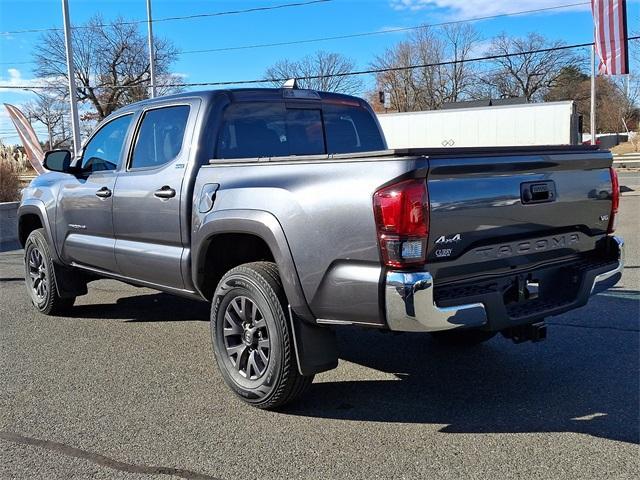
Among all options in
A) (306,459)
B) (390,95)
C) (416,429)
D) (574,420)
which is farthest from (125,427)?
(390,95)

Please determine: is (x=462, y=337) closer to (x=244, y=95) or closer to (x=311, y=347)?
(x=311, y=347)

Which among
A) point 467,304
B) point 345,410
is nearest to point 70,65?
point 345,410

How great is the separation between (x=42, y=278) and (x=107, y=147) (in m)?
1.78

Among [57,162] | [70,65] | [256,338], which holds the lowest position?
[256,338]

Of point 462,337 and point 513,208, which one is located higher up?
point 513,208

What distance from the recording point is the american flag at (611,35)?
1802cm

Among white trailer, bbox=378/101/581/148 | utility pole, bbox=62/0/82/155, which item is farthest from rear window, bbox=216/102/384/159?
white trailer, bbox=378/101/581/148

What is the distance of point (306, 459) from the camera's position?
323 cm

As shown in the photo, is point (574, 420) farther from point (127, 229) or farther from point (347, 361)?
point (127, 229)

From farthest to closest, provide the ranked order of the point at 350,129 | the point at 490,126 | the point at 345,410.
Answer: the point at 490,126 < the point at 350,129 < the point at 345,410

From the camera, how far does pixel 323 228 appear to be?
11.0 feet

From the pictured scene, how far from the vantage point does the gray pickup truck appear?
3.14 meters

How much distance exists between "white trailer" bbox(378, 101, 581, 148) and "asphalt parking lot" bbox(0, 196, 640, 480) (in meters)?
19.4

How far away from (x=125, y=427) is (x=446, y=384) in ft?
6.88
